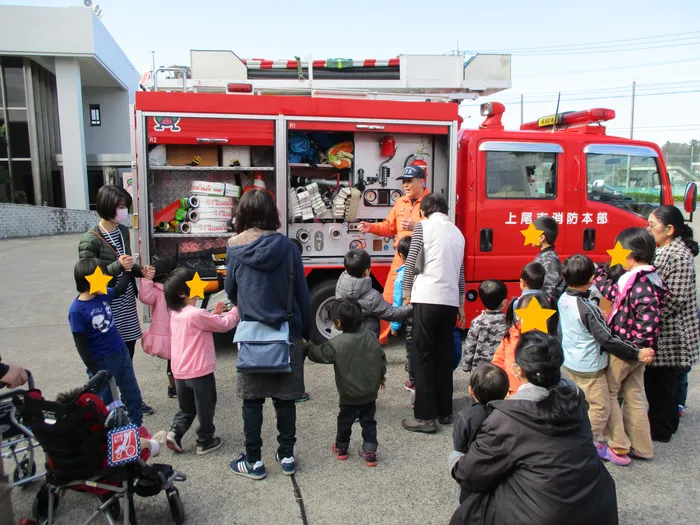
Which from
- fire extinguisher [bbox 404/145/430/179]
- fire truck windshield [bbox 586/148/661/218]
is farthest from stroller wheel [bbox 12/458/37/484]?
fire truck windshield [bbox 586/148/661/218]

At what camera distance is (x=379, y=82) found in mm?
6363

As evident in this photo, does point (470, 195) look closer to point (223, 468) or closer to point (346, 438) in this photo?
point (346, 438)

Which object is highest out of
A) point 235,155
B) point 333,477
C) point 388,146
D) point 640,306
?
point 388,146

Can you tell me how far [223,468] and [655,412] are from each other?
3088mm

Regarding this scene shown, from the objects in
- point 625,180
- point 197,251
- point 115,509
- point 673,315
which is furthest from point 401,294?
point 625,180

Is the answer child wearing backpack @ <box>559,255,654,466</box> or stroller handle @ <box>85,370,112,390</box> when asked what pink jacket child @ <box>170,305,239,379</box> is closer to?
stroller handle @ <box>85,370,112,390</box>

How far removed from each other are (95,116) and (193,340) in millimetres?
27822

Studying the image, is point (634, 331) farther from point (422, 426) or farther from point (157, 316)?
point (157, 316)

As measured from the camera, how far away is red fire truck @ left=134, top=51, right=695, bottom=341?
5.16m

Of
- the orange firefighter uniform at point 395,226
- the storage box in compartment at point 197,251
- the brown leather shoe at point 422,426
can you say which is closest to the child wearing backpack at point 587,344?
the brown leather shoe at point 422,426

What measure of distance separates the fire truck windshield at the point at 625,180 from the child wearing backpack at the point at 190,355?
4.43 metres

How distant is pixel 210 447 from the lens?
3619mm

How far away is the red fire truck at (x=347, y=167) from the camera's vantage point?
16.9 feet

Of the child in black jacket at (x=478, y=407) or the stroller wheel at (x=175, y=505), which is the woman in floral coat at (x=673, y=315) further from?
the stroller wheel at (x=175, y=505)
